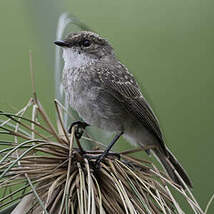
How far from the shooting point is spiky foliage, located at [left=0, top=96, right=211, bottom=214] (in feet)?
4.57

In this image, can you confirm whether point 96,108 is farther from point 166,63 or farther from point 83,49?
point 166,63

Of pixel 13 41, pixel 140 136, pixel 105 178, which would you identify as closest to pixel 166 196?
pixel 105 178

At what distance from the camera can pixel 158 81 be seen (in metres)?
2.98

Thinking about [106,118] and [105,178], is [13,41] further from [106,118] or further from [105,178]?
[105,178]

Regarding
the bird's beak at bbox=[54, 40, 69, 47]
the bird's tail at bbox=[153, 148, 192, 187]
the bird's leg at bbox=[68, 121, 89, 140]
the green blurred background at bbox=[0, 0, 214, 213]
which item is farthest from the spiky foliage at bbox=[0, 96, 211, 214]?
the green blurred background at bbox=[0, 0, 214, 213]

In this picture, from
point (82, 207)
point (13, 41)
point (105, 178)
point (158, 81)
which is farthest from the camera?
point (13, 41)

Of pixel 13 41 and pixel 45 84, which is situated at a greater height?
pixel 13 41

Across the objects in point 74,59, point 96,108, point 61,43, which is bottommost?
point 96,108

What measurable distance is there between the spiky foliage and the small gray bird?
621mm

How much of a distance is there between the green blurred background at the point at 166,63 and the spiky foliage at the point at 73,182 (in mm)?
1178

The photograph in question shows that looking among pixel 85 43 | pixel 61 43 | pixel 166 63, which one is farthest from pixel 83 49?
pixel 166 63

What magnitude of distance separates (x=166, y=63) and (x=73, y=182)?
68.9 inches

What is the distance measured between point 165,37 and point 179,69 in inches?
8.6

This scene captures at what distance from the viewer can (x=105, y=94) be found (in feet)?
7.54
